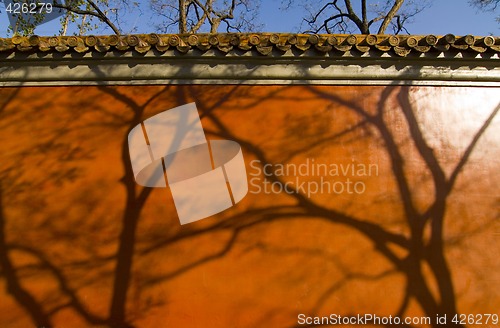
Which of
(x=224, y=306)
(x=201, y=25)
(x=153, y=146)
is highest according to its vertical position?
(x=201, y=25)

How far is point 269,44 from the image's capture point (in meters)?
3.58

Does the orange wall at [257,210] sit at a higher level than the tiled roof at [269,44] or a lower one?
lower

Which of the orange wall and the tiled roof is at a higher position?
the tiled roof

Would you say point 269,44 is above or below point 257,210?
above

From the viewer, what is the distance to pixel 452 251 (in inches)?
138

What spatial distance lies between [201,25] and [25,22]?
186 inches

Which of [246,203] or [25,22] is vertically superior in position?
[25,22]

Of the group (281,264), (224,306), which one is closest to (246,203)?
(281,264)

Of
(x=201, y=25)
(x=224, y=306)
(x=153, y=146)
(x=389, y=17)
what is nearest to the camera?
(x=224, y=306)

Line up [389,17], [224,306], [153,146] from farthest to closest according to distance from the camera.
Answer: [389,17]
[153,146]
[224,306]

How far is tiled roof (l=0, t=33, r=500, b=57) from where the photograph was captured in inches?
140

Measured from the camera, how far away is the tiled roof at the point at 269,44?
3.55m

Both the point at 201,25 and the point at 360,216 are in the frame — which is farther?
the point at 201,25

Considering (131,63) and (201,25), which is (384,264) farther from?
(201,25)
